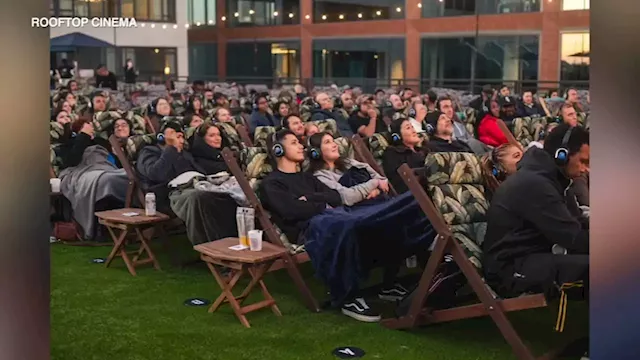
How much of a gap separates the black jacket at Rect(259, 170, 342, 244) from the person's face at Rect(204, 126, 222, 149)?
153cm

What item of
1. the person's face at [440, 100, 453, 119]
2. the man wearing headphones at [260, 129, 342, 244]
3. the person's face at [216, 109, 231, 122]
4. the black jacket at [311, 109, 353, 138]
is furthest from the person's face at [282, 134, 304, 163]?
the black jacket at [311, 109, 353, 138]

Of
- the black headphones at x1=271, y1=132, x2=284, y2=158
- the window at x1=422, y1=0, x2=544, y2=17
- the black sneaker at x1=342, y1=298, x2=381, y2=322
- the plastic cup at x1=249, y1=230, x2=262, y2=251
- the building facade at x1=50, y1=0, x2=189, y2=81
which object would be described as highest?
the window at x1=422, y1=0, x2=544, y2=17

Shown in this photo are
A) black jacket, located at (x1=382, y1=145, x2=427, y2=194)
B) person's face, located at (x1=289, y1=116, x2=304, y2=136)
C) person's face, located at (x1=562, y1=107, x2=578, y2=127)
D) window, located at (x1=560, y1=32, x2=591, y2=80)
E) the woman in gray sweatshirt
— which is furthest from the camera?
window, located at (x1=560, y1=32, x2=591, y2=80)

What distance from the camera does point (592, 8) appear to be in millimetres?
1921

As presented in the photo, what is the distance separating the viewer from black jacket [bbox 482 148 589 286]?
13.6 feet

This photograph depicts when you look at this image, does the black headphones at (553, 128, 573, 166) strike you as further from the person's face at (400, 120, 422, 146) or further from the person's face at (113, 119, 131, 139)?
the person's face at (113, 119, 131, 139)

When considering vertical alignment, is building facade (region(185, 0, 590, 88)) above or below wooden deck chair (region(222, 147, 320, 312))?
Result: above

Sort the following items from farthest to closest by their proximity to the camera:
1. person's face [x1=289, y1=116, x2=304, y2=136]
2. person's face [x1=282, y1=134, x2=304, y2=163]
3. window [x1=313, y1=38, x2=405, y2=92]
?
window [x1=313, y1=38, x2=405, y2=92] → person's face [x1=289, y1=116, x2=304, y2=136] → person's face [x1=282, y1=134, x2=304, y2=163]

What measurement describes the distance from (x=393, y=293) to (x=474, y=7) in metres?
17.3

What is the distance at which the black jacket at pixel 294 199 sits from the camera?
5496 millimetres

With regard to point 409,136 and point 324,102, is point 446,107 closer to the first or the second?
point 324,102

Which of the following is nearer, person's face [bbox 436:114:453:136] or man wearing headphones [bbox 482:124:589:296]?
man wearing headphones [bbox 482:124:589:296]

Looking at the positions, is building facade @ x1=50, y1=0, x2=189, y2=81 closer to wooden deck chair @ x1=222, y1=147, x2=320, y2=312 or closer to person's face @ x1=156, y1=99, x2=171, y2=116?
person's face @ x1=156, y1=99, x2=171, y2=116

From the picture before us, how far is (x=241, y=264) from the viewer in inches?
193
